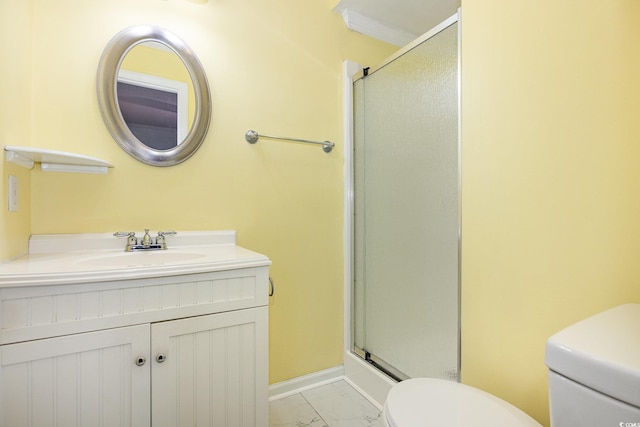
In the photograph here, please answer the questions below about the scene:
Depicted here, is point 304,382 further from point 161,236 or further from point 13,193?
point 13,193

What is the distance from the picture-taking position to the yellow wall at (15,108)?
3.01 ft

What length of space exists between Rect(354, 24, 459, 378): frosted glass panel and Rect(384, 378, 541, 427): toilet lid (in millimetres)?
325

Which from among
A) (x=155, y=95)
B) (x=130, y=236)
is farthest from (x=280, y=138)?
(x=130, y=236)

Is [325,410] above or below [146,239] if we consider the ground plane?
below

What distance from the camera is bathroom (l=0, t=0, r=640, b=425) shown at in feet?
2.57

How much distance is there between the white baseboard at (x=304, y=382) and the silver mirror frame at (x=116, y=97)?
1.25 meters

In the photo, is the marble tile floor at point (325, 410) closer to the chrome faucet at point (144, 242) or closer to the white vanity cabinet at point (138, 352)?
the white vanity cabinet at point (138, 352)

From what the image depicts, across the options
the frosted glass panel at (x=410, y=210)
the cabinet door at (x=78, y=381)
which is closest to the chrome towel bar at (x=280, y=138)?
the frosted glass panel at (x=410, y=210)

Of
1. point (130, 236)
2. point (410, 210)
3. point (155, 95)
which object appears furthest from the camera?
point (410, 210)

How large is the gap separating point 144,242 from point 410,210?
3.85 feet

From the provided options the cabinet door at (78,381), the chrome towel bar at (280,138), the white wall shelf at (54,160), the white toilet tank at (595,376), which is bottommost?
the cabinet door at (78,381)

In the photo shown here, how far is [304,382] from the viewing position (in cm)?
168

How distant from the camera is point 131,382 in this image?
2.84ft

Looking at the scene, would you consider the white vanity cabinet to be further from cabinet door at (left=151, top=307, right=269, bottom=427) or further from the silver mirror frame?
the silver mirror frame
